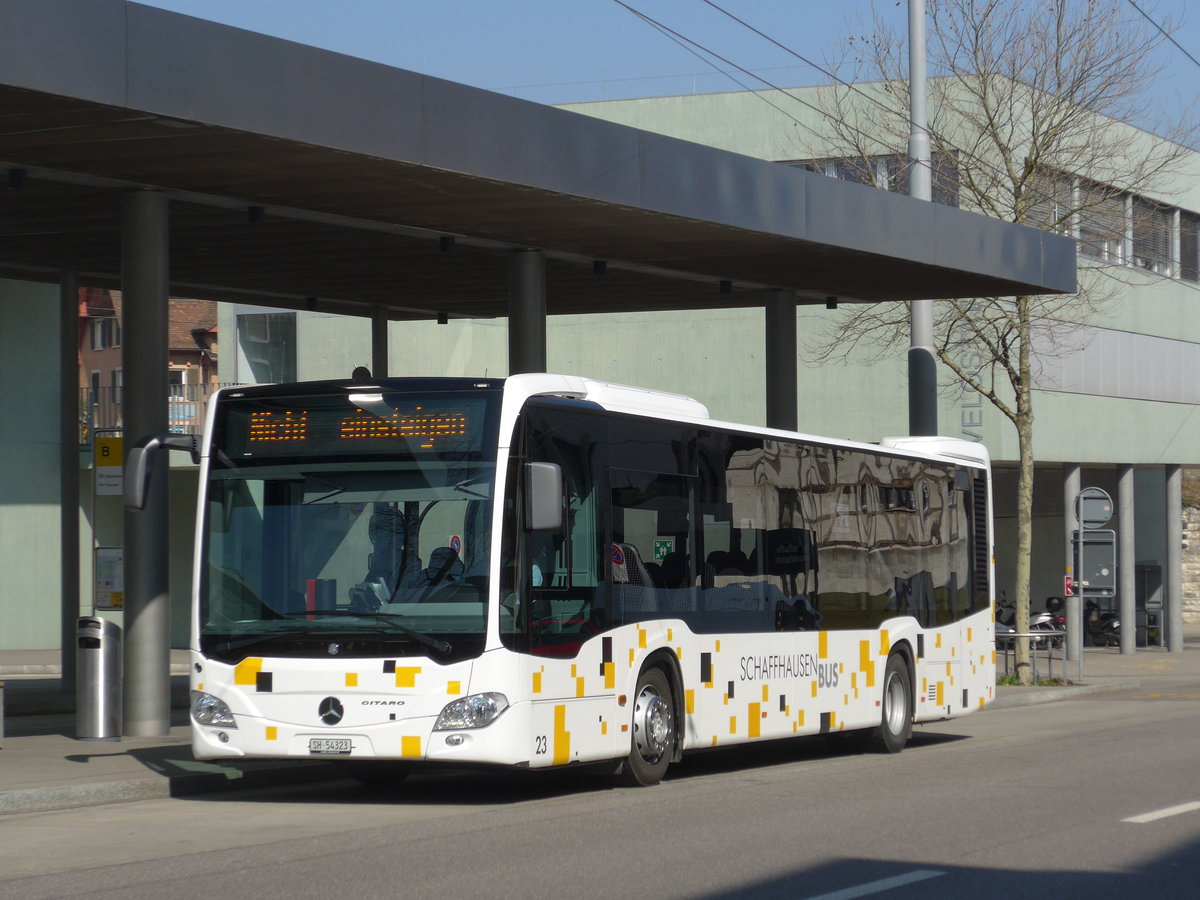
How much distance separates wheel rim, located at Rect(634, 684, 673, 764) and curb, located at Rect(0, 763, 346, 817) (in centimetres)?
275

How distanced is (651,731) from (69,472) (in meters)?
9.97

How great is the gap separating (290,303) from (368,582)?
1386cm

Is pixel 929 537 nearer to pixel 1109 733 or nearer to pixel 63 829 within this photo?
pixel 1109 733

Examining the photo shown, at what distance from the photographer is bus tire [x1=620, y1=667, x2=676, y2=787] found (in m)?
13.4

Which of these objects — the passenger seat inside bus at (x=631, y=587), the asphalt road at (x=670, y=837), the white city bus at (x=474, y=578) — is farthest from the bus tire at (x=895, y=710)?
the passenger seat inside bus at (x=631, y=587)

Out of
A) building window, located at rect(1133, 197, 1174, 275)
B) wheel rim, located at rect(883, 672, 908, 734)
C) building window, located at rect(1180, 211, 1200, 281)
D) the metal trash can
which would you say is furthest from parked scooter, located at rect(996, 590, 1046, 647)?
the metal trash can

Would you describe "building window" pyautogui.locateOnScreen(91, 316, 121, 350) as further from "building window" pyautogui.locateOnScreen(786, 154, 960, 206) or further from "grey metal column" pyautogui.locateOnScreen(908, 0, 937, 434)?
"grey metal column" pyautogui.locateOnScreen(908, 0, 937, 434)

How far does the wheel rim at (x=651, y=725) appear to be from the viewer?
13.4 m

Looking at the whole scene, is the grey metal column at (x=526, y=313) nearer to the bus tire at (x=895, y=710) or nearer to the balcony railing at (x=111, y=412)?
the bus tire at (x=895, y=710)

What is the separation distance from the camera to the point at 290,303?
25.4m

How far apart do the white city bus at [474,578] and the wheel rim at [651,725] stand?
2 cm

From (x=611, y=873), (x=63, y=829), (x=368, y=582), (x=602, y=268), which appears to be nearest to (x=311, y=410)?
(x=368, y=582)

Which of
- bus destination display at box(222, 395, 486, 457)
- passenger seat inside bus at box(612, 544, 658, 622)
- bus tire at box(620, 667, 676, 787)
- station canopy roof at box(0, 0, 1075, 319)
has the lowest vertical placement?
bus tire at box(620, 667, 676, 787)

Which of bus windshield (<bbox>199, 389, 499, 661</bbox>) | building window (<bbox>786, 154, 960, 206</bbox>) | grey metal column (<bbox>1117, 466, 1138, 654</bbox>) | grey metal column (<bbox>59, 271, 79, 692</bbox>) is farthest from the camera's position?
grey metal column (<bbox>1117, 466, 1138, 654</bbox>)
